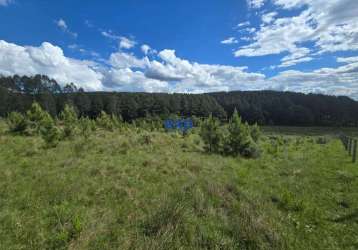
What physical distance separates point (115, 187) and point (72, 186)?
121cm

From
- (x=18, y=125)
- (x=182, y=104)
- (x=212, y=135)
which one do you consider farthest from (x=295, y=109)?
(x=18, y=125)

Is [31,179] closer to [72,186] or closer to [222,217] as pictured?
[72,186]

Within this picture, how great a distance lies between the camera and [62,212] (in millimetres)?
4887

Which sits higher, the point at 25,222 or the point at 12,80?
the point at 12,80

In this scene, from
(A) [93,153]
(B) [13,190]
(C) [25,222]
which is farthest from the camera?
(A) [93,153]

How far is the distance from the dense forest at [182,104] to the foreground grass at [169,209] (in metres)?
53.6

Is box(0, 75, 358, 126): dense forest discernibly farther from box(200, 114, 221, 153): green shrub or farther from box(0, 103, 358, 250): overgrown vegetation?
box(0, 103, 358, 250): overgrown vegetation

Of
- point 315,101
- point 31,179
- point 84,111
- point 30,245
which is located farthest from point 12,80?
point 315,101

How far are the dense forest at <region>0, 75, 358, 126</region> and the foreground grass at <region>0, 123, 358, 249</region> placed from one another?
2110 inches

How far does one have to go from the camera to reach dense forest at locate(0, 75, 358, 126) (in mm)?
61812

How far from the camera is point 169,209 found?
4.64m

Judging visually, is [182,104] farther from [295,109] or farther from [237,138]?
[237,138]

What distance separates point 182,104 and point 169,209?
73.4m

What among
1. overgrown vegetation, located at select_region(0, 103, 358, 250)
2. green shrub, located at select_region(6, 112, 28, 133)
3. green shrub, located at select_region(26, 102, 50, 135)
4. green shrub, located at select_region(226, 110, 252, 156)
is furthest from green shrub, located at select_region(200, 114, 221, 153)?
green shrub, located at select_region(6, 112, 28, 133)
